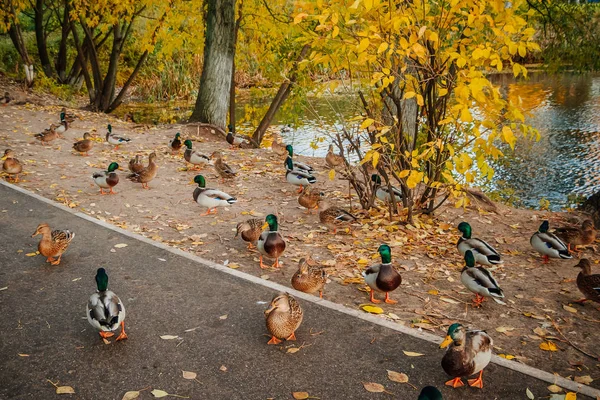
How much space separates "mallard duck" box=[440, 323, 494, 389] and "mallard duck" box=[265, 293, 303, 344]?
1.45 meters

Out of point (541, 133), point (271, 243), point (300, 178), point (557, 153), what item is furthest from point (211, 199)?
point (541, 133)

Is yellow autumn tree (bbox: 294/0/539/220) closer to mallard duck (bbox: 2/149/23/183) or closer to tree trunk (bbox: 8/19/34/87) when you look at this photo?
mallard duck (bbox: 2/149/23/183)

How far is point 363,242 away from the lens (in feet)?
26.5

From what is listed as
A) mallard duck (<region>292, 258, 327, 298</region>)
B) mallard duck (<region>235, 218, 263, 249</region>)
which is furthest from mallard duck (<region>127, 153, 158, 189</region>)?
mallard duck (<region>292, 258, 327, 298</region>)

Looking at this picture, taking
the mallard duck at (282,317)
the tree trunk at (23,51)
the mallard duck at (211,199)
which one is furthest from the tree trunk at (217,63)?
the tree trunk at (23,51)

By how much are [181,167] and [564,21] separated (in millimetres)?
9257

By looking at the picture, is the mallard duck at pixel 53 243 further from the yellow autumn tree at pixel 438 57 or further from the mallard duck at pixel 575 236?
the mallard duck at pixel 575 236

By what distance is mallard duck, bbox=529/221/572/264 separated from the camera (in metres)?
7.43

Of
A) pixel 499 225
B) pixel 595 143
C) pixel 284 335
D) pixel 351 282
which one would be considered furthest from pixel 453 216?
pixel 595 143

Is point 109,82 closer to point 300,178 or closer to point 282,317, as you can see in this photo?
point 300,178

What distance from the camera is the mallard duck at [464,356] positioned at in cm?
434

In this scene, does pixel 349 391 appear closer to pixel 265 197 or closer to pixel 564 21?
pixel 265 197

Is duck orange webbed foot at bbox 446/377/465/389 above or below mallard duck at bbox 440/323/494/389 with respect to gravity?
below

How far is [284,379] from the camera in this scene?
4.54 meters
